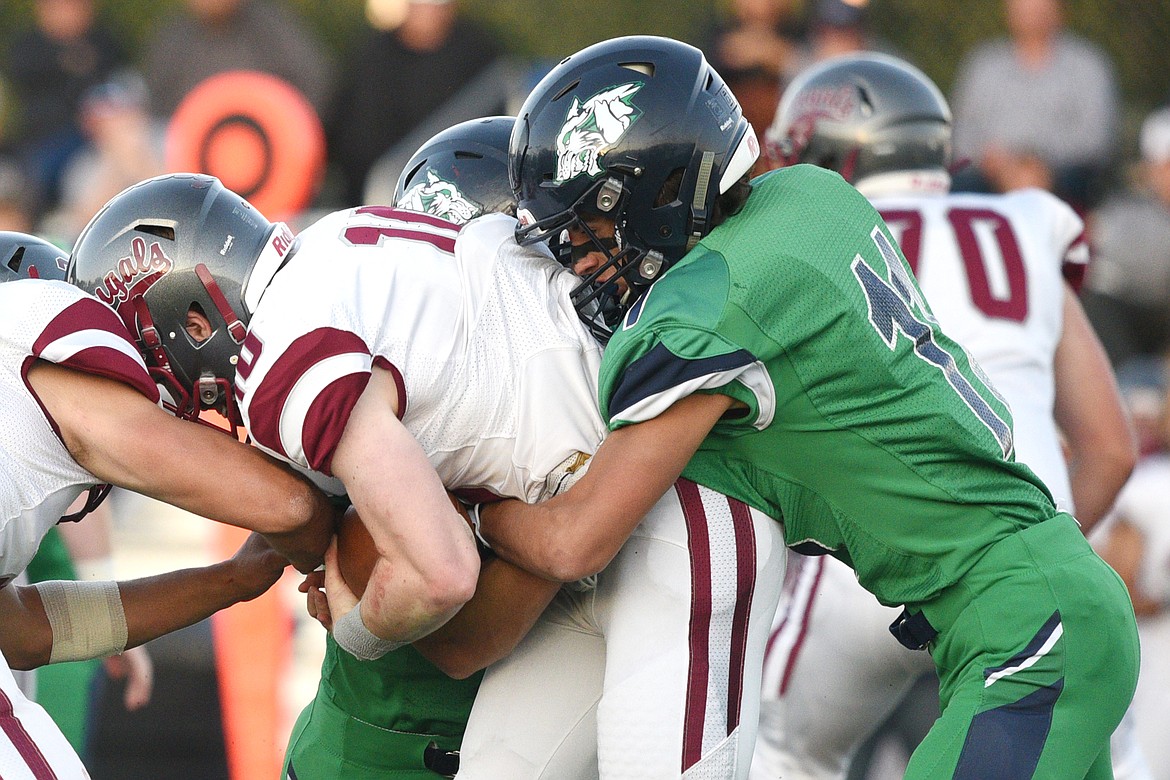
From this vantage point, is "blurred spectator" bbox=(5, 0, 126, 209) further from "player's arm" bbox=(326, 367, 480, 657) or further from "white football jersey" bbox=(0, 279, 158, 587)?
"player's arm" bbox=(326, 367, 480, 657)

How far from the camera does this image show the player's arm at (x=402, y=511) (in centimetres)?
266

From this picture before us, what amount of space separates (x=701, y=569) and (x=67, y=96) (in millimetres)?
6951

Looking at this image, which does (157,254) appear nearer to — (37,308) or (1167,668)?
(37,308)

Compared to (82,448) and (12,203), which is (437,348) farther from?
(12,203)

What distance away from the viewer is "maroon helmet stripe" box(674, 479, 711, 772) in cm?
279

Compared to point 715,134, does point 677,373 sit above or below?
below

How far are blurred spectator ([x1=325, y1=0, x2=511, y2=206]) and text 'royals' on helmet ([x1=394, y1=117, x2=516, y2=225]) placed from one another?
4861mm

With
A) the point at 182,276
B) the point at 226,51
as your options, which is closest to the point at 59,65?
the point at 226,51

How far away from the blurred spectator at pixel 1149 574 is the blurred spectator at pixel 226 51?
503cm

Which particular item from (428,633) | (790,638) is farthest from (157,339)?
(790,638)

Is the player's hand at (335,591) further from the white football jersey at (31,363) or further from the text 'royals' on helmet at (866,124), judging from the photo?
the text 'royals' on helmet at (866,124)

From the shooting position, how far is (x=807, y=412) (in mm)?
2793

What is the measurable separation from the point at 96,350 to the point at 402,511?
62 cm

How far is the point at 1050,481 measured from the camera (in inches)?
149
